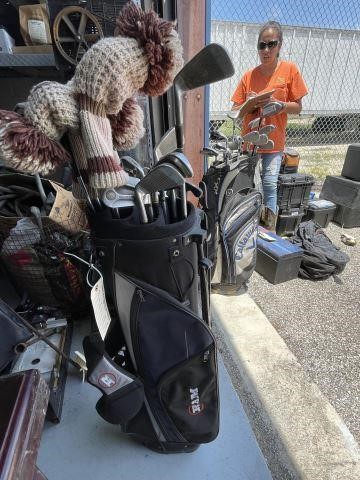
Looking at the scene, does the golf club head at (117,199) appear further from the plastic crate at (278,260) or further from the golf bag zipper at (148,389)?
the plastic crate at (278,260)

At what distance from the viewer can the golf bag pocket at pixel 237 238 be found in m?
1.30

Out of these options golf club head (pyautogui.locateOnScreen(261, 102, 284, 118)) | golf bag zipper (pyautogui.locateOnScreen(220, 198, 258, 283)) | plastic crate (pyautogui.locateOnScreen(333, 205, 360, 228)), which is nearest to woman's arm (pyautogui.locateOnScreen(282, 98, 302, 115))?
golf club head (pyautogui.locateOnScreen(261, 102, 284, 118))

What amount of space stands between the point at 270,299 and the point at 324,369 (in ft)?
1.62

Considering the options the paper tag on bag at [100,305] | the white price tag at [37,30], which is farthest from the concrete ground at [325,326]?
the white price tag at [37,30]

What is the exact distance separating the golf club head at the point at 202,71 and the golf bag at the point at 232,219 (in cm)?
57

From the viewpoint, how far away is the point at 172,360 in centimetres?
64

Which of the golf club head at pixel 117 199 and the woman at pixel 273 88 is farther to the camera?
the woman at pixel 273 88

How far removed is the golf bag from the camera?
1221 mm

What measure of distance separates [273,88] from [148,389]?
1879mm

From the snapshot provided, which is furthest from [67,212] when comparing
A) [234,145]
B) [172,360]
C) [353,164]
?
[353,164]

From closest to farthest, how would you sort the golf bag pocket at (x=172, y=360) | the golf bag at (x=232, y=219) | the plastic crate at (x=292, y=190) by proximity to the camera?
the golf bag pocket at (x=172, y=360)
the golf bag at (x=232, y=219)
the plastic crate at (x=292, y=190)

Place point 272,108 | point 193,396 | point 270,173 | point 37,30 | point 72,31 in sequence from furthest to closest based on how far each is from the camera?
1. point 270,173
2. point 272,108
3. point 37,30
4. point 72,31
5. point 193,396

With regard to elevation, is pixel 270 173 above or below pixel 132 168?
below

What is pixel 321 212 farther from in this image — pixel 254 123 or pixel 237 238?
pixel 237 238
